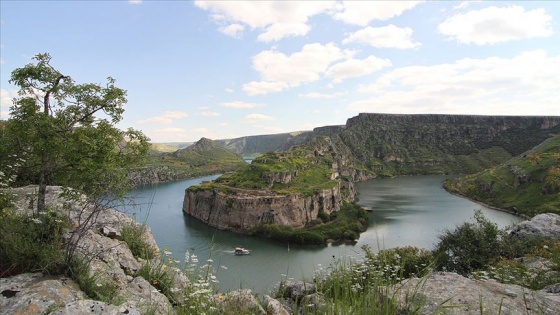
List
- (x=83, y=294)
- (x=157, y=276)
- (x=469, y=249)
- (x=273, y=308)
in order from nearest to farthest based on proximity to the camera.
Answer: (x=83, y=294)
(x=157, y=276)
(x=273, y=308)
(x=469, y=249)

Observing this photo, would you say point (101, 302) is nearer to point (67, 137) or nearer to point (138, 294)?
point (138, 294)

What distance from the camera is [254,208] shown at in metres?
77.1

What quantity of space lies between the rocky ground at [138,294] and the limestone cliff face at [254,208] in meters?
67.1

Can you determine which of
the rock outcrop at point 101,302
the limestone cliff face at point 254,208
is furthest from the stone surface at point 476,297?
the limestone cliff face at point 254,208

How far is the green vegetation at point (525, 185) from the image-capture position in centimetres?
8312

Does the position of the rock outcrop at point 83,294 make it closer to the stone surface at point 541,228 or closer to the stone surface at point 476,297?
the stone surface at point 476,297

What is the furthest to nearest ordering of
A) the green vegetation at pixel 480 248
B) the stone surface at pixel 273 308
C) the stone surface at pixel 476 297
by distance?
the green vegetation at pixel 480 248, the stone surface at pixel 273 308, the stone surface at pixel 476 297

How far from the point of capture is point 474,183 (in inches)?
4850

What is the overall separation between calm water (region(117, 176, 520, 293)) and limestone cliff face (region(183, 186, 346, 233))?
10.1ft

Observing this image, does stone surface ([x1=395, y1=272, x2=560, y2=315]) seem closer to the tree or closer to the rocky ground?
the rocky ground

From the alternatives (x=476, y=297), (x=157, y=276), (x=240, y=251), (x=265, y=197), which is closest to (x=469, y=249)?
(x=476, y=297)

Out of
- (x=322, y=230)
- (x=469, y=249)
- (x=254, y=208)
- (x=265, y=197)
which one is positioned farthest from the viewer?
(x=265, y=197)

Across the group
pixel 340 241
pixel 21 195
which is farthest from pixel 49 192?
pixel 340 241

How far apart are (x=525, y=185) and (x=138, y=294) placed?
120694 millimetres
